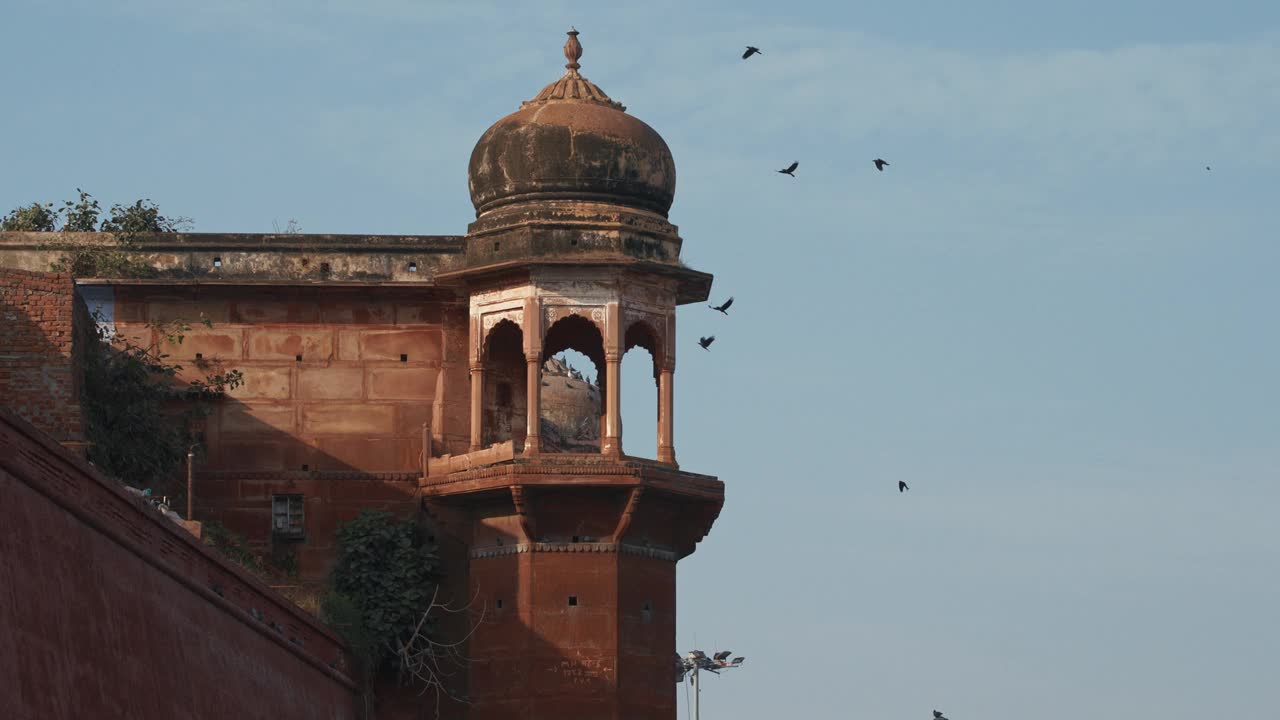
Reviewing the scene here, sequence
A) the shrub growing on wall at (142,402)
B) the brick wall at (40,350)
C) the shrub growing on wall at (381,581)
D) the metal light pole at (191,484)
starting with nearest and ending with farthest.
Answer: the brick wall at (40,350) → the shrub growing on wall at (142,402) → the metal light pole at (191,484) → the shrub growing on wall at (381,581)

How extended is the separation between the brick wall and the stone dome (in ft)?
20.3

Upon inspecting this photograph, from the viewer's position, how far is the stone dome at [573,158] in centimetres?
3139

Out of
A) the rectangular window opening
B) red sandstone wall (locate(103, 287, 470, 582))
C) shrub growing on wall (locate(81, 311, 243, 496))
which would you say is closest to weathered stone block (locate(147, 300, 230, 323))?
red sandstone wall (locate(103, 287, 470, 582))

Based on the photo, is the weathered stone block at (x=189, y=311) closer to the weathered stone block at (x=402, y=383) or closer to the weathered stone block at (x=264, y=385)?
the weathered stone block at (x=264, y=385)

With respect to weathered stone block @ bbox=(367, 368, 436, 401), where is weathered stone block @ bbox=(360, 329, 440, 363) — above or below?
above

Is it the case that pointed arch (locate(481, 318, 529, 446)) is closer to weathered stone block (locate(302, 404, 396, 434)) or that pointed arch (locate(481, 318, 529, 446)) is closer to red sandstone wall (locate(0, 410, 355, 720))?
weathered stone block (locate(302, 404, 396, 434))

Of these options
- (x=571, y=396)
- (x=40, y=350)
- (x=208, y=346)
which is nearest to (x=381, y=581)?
(x=208, y=346)

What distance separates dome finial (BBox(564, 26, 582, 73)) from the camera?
3253 cm

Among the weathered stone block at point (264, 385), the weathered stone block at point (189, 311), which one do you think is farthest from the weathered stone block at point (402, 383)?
the weathered stone block at point (189, 311)

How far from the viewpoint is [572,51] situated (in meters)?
32.5

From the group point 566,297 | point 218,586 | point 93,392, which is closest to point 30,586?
point 218,586

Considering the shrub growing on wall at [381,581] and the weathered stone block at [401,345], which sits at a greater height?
the weathered stone block at [401,345]

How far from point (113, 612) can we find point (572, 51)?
1289cm

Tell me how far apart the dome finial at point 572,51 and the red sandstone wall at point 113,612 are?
8313mm
